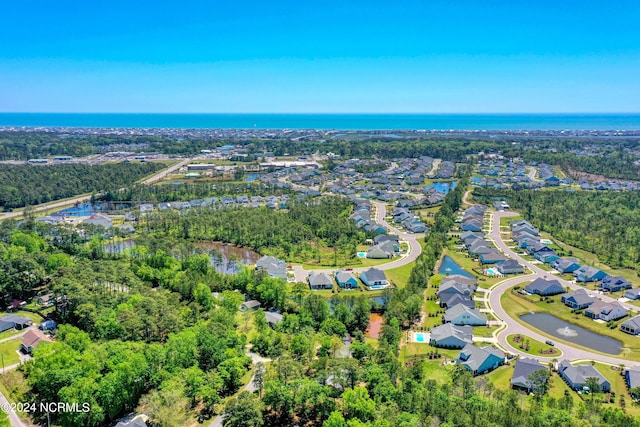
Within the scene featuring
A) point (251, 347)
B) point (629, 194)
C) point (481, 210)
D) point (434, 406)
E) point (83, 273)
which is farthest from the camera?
point (629, 194)

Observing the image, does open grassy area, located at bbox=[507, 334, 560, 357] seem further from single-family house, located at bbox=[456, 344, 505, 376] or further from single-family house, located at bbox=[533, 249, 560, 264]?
single-family house, located at bbox=[533, 249, 560, 264]

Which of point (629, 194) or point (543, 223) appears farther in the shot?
point (629, 194)

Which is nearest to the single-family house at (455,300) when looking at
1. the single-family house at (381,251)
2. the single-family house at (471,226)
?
the single-family house at (381,251)

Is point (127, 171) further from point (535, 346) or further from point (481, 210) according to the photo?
point (535, 346)

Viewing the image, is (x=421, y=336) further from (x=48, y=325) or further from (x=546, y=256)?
(x=48, y=325)

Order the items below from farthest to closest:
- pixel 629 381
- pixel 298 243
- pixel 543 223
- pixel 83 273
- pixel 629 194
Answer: pixel 629 194 → pixel 543 223 → pixel 298 243 → pixel 83 273 → pixel 629 381

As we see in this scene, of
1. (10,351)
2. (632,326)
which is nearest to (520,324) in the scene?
(632,326)

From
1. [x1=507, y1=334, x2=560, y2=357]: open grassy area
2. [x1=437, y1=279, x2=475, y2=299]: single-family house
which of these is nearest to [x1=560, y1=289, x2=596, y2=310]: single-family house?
[x1=437, y1=279, x2=475, y2=299]: single-family house

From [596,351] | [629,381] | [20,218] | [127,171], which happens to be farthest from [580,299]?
[127,171]
